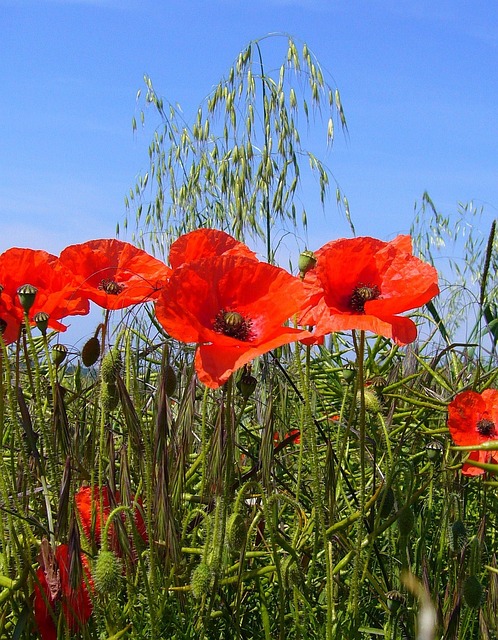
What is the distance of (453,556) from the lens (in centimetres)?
126

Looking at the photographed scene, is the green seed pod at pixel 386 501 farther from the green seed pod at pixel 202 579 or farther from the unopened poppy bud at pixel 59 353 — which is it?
the unopened poppy bud at pixel 59 353

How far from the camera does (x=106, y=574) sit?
37.8 inches

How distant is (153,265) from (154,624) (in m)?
0.50

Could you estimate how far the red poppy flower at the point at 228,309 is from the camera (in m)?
0.95

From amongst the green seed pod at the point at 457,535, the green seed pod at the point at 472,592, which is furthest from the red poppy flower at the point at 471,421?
the green seed pod at the point at 472,592

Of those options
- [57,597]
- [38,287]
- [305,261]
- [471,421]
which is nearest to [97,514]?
[57,597]

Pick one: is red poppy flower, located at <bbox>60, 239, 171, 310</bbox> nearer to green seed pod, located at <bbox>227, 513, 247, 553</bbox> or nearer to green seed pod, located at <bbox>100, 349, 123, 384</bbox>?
green seed pod, located at <bbox>100, 349, 123, 384</bbox>

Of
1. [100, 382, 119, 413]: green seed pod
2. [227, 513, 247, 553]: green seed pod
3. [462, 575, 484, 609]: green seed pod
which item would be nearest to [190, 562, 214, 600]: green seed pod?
[227, 513, 247, 553]: green seed pod

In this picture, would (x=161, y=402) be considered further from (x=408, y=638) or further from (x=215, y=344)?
(x=408, y=638)

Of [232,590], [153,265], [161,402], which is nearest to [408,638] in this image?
[232,590]

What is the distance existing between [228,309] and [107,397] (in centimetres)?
18

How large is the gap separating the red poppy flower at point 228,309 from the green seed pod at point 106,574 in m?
0.24

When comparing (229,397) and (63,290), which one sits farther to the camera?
(63,290)

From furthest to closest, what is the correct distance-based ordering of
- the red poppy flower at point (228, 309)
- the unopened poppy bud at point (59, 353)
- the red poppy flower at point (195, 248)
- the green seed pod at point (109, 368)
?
the unopened poppy bud at point (59, 353) → the red poppy flower at point (195, 248) → the green seed pod at point (109, 368) → the red poppy flower at point (228, 309)
